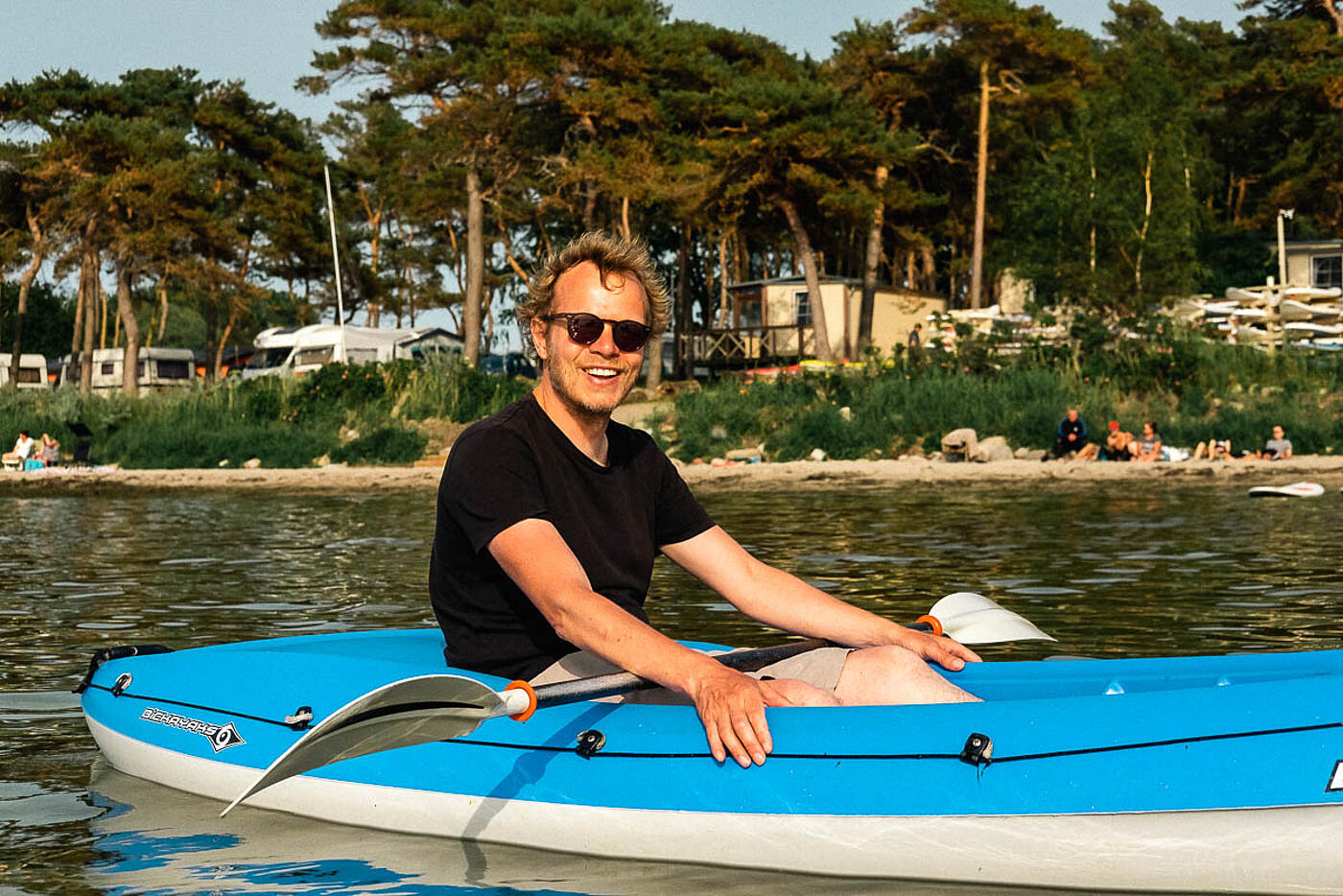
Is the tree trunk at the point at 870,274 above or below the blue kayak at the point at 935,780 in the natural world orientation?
above

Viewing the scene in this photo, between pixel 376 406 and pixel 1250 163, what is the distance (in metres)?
27.8

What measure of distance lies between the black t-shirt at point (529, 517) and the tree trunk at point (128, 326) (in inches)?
Result: 1237

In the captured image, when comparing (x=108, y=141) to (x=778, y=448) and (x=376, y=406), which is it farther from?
(x=778, y=448)

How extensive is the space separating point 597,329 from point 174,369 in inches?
1937

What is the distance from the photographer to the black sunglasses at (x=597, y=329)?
4.30 meters

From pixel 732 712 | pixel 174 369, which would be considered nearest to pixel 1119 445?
pixel 732 712

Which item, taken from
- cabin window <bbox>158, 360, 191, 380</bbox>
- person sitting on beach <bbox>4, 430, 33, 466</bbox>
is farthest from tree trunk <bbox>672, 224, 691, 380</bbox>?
cabin window <bbox>158, 360, 191, 380</bbox>

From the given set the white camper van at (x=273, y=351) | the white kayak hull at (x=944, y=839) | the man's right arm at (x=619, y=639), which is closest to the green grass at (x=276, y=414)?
the white camper van at (x=273, y=351)

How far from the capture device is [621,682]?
14.4ft

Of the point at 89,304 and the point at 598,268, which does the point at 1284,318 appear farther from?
the point at 598,268

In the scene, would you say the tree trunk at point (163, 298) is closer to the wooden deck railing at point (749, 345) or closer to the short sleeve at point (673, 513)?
the wooden deck railing at point (749, 345)

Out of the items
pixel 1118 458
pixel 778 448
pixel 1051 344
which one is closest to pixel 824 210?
pixel 1051 344

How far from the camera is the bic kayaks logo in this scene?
5180 mm

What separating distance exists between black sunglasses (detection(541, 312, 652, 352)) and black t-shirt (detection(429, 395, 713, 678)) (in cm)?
22
